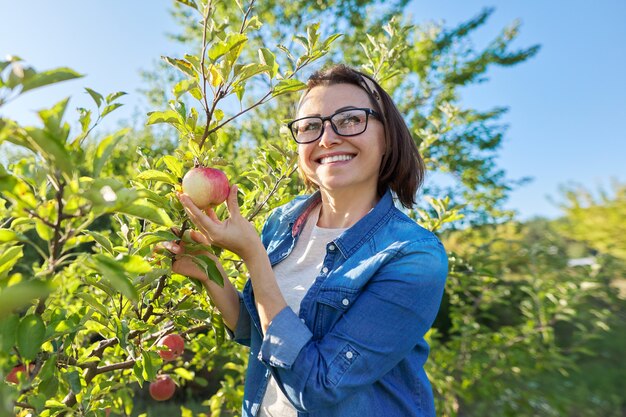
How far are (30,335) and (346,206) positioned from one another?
78 cm

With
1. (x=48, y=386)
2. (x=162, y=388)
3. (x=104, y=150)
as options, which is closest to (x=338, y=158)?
(x=104, y=150)

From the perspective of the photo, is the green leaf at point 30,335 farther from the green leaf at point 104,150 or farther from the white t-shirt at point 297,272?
the white t-shirt at point 297,272

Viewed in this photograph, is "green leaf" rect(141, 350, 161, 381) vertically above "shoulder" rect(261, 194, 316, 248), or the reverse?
"shoulder" rect(261, 194, 316, 248)

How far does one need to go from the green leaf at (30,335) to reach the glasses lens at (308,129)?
733 millimetres

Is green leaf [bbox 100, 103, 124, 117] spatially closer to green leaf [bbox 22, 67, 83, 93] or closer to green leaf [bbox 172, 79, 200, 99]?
green leaf [bbox 172, 79, 200, 99]

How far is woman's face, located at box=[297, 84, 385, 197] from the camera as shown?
123 cm

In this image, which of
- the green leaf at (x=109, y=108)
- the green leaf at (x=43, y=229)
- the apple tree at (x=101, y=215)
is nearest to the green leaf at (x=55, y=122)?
the apple tree at (x=101, y=215)

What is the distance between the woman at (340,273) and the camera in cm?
102

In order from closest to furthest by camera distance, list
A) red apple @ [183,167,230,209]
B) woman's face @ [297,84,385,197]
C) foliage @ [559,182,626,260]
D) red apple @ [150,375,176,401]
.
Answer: red apple @ [183,167,230,209] → woman's face @ [297,84,385,197] → red apple @ [150,375,176,401] → foliage @ [559,182,626,260]

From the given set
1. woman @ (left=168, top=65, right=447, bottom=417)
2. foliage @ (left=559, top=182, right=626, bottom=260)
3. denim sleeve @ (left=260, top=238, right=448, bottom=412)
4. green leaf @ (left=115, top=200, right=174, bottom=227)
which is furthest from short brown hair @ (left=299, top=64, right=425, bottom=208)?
foliage @ (left=559, top=182, right=626, bottom=260)

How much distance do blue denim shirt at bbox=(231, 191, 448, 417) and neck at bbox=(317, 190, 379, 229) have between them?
65 mm

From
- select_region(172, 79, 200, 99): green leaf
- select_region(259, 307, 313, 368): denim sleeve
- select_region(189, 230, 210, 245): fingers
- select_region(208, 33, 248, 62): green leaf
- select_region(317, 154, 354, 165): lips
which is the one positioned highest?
select_region(208, 33, 248, 62): green leaf

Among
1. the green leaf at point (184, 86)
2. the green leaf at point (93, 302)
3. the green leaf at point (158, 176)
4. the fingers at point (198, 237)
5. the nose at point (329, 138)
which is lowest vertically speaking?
the green leaf at point (93, 302)

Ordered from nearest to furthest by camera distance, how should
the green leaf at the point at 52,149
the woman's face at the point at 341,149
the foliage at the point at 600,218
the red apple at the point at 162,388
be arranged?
1. the green leaf at the point at 52,149
2. the woman's face at the point at 341,149
3. the red apple at the point at 162,388
4. the foliage at the point at 600,218
